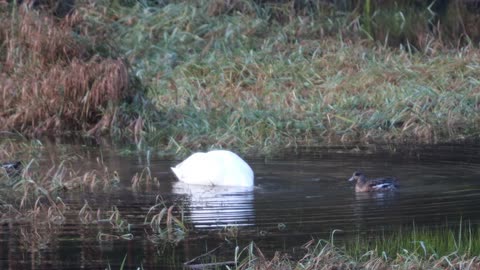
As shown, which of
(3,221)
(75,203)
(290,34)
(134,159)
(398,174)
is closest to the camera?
(3,221)

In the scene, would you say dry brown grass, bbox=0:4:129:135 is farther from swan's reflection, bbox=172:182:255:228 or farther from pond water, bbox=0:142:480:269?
swan's reflection, bbox=172:182:255:228

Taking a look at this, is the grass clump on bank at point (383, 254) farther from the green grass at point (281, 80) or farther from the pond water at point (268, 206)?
the green grass at point (281, 80)

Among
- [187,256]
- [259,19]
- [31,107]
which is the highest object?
[259,19]

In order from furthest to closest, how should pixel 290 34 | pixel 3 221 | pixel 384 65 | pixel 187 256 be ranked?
pixel 290 34, pixel 384 65, pixel 3 221, pixel 187 256

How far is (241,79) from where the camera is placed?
50.2ft

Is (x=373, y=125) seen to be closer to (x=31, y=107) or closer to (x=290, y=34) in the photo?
(x=31, y=107)

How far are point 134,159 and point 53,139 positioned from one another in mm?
1512

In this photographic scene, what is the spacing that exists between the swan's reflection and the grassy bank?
1972mm

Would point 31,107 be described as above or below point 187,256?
above

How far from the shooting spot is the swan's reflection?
315 inches

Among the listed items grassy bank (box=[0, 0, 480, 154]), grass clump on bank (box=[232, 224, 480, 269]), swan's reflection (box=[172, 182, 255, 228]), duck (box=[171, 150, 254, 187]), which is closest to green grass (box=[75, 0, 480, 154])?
grassy bank (box=[0, 0, 480, 154])

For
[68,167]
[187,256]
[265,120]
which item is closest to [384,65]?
[265,120]

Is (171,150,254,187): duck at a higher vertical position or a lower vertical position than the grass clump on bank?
higher

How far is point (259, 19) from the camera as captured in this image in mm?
17688
